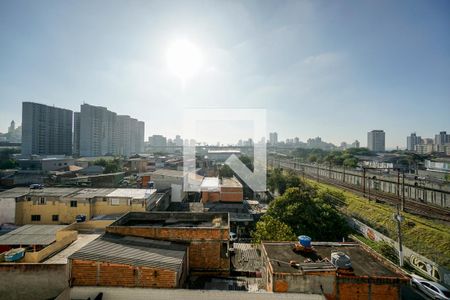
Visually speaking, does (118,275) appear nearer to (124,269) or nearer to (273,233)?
(124,269)

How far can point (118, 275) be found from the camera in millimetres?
7250

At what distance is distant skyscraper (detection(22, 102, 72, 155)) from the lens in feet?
183

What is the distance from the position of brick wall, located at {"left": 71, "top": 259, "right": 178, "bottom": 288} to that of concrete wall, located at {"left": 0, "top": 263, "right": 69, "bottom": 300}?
95 centimetres

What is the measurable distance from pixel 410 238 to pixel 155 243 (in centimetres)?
1648

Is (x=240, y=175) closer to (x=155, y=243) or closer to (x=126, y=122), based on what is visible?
(x=155, y=243)

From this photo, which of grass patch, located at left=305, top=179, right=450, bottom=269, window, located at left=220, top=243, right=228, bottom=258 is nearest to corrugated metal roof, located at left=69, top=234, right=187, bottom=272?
window, located at left=220, top=243, right=228, bottom=258

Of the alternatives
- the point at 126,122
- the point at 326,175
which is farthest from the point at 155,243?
the point at 126,122

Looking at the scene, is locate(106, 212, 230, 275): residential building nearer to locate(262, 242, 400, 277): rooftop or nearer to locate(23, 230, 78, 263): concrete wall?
locate(262, 242, 400, 277): rooftop

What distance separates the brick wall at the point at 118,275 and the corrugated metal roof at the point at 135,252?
0.15 m

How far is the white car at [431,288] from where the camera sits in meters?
9.96

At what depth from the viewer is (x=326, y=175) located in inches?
1638

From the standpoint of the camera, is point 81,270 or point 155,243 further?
point 155,243

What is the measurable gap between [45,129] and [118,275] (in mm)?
70434

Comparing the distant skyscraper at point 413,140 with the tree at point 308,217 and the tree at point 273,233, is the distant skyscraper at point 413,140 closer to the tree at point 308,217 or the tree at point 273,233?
the tree at point 308,217
